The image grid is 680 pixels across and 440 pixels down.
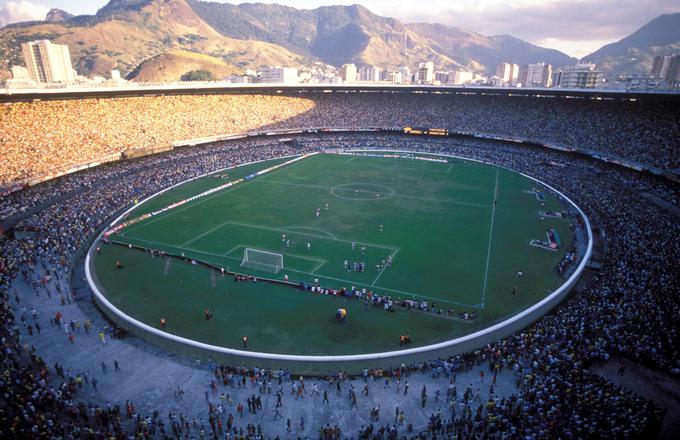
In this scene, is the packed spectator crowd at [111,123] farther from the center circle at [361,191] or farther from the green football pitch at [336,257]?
the center circle at [361,191]

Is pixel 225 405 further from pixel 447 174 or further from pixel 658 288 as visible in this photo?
pixel 447 174

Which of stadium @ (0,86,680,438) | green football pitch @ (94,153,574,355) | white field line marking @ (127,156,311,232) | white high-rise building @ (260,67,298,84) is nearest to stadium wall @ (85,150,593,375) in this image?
stadium @ (0,86,680,438)

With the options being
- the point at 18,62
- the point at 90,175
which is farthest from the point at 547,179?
the point at 18,62

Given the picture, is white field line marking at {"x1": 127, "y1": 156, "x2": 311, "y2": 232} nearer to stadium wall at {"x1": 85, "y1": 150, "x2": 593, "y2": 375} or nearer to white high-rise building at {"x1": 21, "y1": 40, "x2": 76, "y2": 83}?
stadium wall at {"x1": 85, "y1": 150, "x2": 593, "y2": 375}

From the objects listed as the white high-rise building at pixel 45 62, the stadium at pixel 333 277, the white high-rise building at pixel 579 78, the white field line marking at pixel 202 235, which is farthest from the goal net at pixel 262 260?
the white high-rise building at pixel 45 62

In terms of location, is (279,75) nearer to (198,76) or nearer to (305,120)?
(198,76)

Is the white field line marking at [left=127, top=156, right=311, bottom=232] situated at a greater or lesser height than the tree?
lesser
